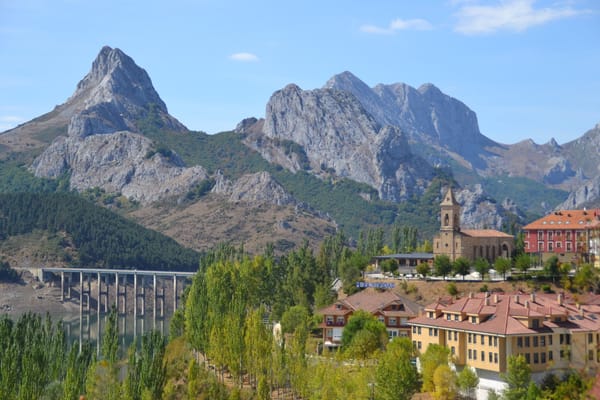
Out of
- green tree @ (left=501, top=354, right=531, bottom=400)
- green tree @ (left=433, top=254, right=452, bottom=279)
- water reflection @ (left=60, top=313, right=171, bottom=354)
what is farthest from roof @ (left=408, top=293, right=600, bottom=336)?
water reflection @ (left=60, top=313, right=171, bottom=354)

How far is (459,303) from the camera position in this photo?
91375 millimetres

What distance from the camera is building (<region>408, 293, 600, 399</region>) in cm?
Result: 7875

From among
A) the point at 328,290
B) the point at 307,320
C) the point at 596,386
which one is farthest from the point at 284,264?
the point at 596,386

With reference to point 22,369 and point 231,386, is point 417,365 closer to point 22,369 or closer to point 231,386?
point 231,386

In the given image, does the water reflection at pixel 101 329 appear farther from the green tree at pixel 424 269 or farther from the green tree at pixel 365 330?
the green tree at pixel 365 330

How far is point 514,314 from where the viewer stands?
270 ft

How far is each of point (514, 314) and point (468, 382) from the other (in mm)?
8929

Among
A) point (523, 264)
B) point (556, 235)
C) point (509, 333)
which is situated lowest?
point (509, 333)

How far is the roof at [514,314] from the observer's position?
8031 cm

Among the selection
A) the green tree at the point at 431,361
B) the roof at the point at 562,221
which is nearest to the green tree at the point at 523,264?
the roof at the point at 562,221

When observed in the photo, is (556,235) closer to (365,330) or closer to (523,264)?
(523,264)

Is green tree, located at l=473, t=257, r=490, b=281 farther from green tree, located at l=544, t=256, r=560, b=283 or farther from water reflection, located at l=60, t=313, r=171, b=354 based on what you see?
water reflection, located at l=60, t=313, r=171, b=354

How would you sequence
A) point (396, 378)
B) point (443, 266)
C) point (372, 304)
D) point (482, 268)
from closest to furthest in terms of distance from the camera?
point (396, 378) < point (372, 304) < point (482, 268) < point (443, 266)

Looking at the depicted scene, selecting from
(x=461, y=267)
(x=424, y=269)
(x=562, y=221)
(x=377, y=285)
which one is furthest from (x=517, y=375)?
(x=562, y=221)
